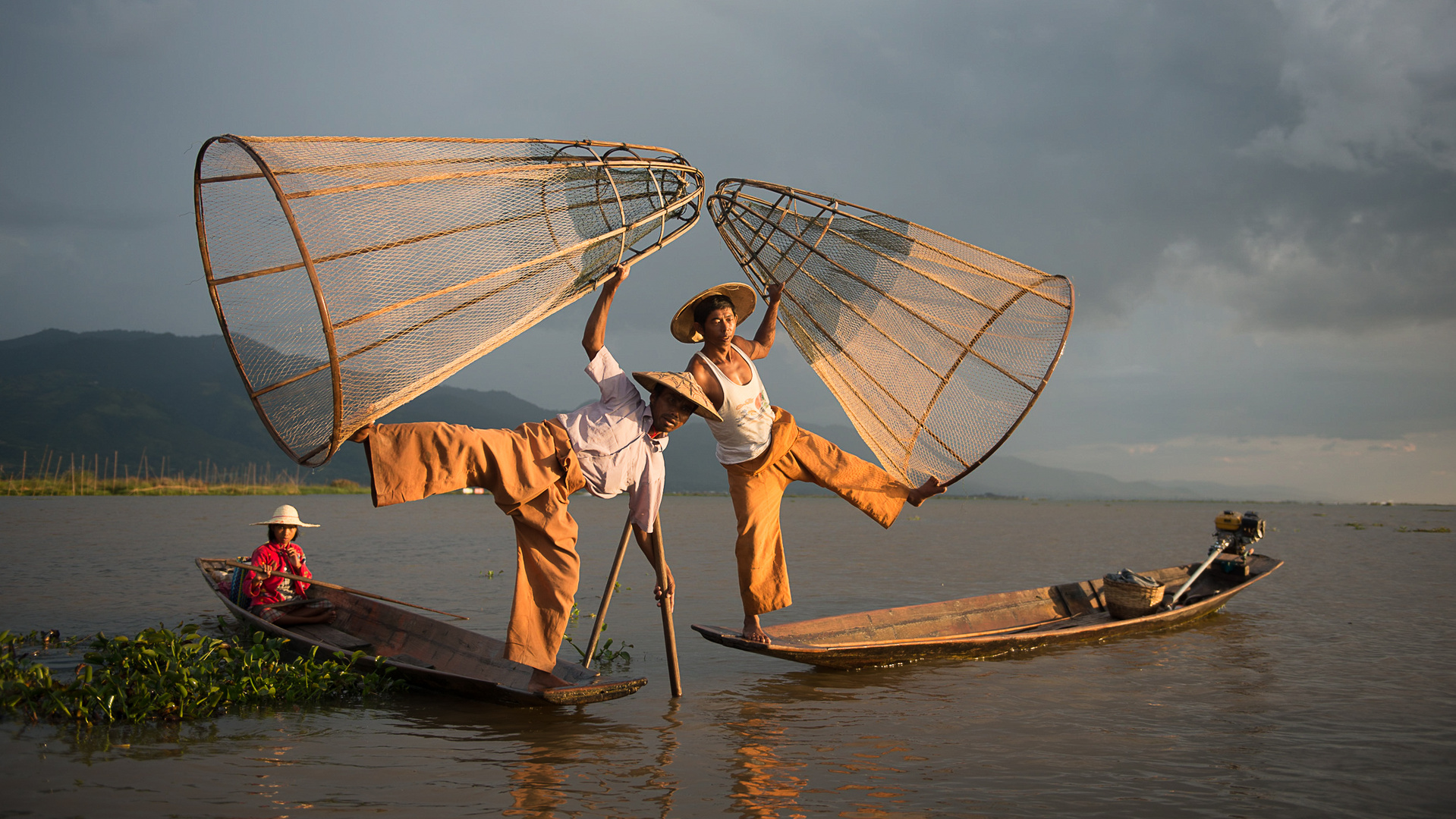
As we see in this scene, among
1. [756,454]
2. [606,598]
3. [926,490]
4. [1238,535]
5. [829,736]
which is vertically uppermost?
[756,454]

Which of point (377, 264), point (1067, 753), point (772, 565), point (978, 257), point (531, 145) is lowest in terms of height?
point (1067, 753)

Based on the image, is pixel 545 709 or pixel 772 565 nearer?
pixel 545 709

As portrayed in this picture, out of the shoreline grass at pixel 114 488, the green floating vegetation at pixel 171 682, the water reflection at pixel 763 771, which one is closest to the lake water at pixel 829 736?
the water reflection at pixel 763 771

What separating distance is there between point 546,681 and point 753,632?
1323 mm

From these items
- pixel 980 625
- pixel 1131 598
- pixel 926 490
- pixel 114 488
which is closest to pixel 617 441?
pixel 926 490

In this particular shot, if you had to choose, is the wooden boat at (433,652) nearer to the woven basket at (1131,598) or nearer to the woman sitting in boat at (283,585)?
the woman sitting in boat at (283,585)

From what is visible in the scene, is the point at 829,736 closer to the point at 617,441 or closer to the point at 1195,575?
the point at 617,441

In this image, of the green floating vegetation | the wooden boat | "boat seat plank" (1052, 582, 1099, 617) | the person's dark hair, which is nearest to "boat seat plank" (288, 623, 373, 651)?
the wooden boat

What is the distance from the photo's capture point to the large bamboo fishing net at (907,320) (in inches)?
214

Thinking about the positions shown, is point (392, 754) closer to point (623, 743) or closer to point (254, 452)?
point (623, 743)

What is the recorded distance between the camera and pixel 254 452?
96688 millimetres

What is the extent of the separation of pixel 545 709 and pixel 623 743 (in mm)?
691

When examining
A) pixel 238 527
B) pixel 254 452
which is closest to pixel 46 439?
pixel 254 452

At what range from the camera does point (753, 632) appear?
205 inches
